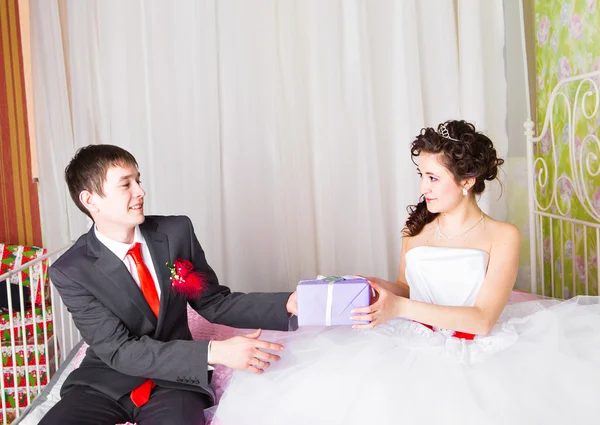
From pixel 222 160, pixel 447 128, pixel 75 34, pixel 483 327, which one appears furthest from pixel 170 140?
pixel 483 327

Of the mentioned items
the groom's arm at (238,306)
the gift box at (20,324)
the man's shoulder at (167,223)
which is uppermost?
the man's shoulder at (167,223)

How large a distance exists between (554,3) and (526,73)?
328mm

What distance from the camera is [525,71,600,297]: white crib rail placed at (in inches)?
99.5

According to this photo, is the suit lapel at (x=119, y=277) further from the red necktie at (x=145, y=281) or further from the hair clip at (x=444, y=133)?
the hair clip at (x=444, y=133)

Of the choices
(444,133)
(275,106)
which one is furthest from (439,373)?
(275,106)

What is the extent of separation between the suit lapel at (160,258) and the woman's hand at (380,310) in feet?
1.84

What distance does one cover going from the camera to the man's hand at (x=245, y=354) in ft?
5.20

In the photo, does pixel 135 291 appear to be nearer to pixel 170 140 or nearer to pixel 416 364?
pixel 416 364

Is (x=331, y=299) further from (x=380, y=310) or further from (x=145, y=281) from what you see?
(x=145, y=281)

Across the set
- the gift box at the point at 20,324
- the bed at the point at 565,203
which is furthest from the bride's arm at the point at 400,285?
the gift box at the point at 20,324

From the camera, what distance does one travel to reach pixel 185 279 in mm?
1812

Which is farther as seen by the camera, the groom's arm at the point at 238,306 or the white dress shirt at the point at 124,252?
the groom's arm at the point at 238,306

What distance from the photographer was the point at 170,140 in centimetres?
294

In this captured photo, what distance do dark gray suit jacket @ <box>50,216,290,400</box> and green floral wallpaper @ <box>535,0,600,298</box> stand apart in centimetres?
150
